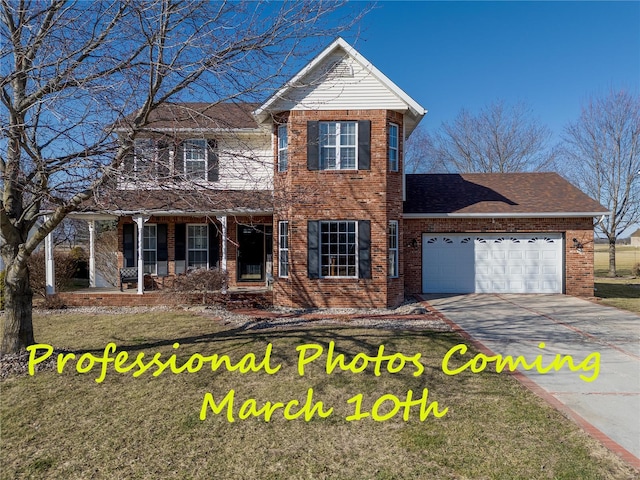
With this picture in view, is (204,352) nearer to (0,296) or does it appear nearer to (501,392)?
(501,392)

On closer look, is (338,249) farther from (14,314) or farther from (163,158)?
(14,314)

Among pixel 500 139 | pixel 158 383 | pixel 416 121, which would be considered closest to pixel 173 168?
pixel 158 383

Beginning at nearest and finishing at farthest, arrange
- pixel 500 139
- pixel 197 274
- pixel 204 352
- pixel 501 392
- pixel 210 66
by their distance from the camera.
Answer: pixel 501 392
pixel 210 66
pixel 204 352
pixel 197 274
pixel 500 139

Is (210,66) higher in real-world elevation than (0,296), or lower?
higher

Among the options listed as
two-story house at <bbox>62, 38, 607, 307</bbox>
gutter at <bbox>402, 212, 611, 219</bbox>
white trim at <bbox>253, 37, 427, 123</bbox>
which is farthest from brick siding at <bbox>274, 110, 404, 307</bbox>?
gutter at <bbox>402, 212, 611, 219</bbox>

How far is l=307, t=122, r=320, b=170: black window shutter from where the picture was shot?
39.7 feet

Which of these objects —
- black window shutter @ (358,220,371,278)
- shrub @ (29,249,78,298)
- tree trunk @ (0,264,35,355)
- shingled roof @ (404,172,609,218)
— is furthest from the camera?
shingled roof @ (404,172,609,218)

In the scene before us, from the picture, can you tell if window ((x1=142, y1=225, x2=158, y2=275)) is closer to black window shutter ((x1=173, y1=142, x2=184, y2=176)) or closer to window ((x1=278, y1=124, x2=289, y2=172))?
window ((x1=278, y1=124, x2=289, y2=172))

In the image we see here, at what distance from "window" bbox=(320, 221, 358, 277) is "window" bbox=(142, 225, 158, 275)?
6819 millimetres

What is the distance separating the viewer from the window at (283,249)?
12539 millimetres

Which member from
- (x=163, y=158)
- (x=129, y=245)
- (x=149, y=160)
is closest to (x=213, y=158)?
(x=163, y=158)

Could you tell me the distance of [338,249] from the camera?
40.3ft

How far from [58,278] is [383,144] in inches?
441

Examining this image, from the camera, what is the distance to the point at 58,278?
1370 centimetres
